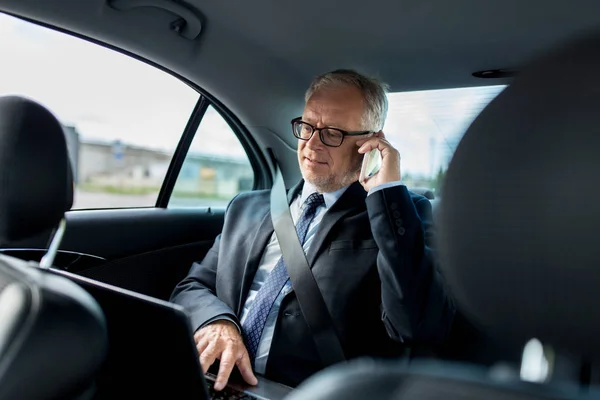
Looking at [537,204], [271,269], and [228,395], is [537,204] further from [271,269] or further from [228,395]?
[271,269]

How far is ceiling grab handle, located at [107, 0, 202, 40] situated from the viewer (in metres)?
1.94

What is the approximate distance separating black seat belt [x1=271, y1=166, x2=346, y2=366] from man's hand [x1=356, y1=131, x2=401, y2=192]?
0.30m

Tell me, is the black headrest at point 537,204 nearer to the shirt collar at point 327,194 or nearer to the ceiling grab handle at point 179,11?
the shirt collar at point 327,194

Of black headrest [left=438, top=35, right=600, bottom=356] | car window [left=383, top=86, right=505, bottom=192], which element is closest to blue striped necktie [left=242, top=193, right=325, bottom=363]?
car window [left=383, top=86, right=505, bottom=192]

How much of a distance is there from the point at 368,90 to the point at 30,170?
1.21 meters

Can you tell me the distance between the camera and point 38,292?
3.03 feet

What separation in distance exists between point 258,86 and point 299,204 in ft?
2.39

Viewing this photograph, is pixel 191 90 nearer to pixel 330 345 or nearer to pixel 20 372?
pixel 330 345

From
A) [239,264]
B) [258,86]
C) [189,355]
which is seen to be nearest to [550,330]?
[189,355]

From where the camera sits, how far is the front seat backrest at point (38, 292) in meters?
0.88

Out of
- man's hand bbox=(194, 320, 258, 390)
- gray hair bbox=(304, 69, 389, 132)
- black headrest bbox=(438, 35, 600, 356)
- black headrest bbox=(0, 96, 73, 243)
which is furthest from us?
gray hair bbox=(304, 69, 389, 132)

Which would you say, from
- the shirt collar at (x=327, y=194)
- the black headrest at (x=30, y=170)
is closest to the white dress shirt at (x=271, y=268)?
the shirt collar at (x=327, y=194)

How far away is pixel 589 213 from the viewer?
0.52 metres

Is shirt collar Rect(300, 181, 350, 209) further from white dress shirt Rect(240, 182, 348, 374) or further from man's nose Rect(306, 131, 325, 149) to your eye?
man's nose Rect(306, 131, 325, 149)
